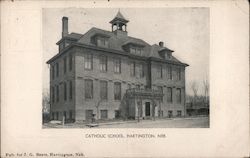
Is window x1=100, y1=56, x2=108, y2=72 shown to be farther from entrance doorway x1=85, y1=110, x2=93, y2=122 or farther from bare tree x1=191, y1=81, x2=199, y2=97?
bare tree x1=191, y1=81, x2=199, y2=97

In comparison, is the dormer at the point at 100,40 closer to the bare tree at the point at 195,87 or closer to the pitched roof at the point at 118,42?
the pitched roof at the point at 118,42

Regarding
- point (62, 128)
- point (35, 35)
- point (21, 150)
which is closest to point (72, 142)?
point (62, 128)

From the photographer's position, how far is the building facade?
4262 millimetres

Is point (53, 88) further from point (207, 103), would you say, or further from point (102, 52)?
point (207, 103)

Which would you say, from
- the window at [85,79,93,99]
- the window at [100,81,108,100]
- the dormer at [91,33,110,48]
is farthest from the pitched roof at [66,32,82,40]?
the window at [100,81,108,100]

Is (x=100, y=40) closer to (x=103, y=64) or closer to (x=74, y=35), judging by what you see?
(x=103, y=64)

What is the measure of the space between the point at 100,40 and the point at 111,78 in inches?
20.3

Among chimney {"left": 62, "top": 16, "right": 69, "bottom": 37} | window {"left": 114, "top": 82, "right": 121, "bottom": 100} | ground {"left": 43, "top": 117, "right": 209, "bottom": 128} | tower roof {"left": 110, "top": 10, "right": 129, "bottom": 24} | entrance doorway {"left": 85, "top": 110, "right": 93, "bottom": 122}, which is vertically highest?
tower roof {"left": 110, "top": 10, "right": 129, "bottom": 24}

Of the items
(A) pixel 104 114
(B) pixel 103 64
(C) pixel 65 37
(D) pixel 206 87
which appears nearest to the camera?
(D) pixel 206 87

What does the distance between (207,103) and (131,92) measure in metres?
1.07

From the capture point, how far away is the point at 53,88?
4.12 meters

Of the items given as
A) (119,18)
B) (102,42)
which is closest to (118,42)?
(102,42)

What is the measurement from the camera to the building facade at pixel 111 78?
14.0ft

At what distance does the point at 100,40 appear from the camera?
15.3 feet
